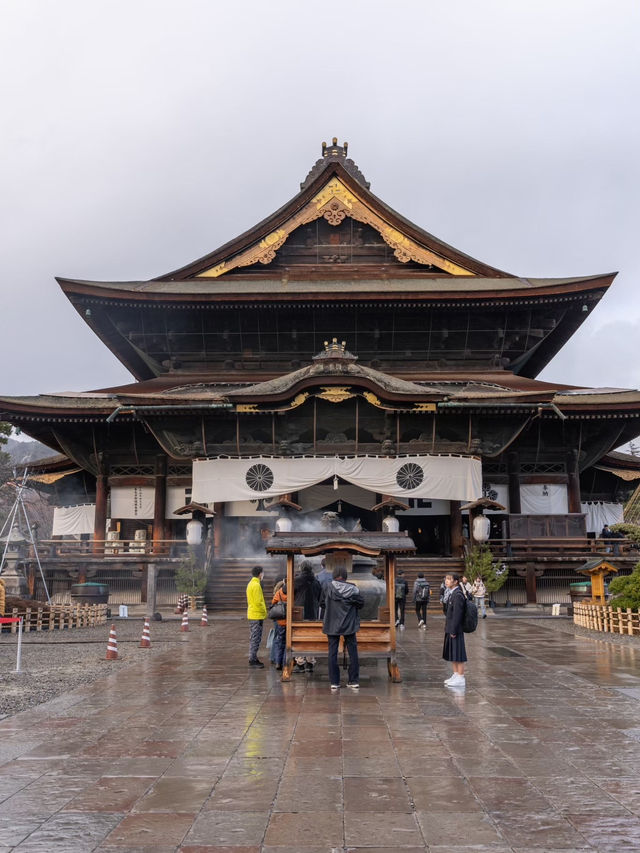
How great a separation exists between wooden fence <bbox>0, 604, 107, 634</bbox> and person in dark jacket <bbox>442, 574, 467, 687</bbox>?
1285cm

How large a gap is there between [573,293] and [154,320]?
17.7 meters

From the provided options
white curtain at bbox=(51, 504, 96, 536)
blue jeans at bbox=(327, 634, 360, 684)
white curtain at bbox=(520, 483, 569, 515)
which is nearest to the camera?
blue jeans at bbox=(327, 634, 360, 684)

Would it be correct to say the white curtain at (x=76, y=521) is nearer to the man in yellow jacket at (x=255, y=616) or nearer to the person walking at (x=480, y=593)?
the person walking at (x=480, y=593)

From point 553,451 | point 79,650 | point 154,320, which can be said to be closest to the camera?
point 79,650

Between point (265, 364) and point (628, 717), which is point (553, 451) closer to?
point (265, 364)

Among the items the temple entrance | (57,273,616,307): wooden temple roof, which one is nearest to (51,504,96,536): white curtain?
(57,273,616,307): wooden temple roof

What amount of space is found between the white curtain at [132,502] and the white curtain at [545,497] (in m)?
15.0

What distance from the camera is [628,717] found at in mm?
8523

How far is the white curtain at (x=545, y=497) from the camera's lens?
30.3 meters

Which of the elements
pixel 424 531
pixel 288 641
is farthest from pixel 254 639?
pixel 424 531

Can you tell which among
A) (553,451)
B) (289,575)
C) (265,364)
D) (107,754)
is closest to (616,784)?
(107,754)

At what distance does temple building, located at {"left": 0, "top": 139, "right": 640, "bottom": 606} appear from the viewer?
27219 millimetres

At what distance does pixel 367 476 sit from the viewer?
2747cm

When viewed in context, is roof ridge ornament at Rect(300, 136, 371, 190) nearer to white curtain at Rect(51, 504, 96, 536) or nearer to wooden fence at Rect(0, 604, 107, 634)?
white curtain at Rect(51, 504, 96, 536)
